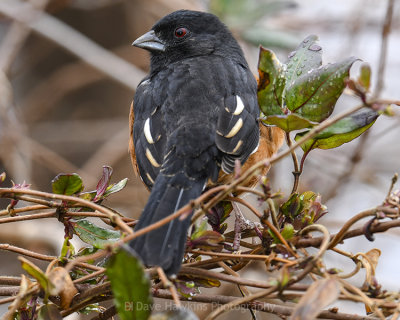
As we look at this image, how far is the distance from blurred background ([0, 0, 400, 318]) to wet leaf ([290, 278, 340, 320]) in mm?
2754

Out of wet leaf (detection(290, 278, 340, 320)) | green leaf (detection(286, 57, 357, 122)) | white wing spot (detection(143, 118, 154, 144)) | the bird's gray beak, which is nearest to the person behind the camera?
wet leaf (detection(290, 278, 340, 320))

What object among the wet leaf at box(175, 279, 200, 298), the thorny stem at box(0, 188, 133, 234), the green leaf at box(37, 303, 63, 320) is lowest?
the green leaf at box(37, 303, 63, 320)

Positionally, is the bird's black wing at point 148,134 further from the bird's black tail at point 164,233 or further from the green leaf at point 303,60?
the green leaf at point 303,60

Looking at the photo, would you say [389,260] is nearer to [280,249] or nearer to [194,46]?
[194,46]

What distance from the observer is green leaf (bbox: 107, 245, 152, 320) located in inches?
41.1

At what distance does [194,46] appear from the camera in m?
2.67

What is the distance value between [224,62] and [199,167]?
29.5 inches

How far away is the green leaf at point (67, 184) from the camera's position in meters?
1.42

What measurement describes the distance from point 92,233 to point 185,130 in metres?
0.56

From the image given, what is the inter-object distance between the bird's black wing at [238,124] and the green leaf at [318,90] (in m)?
0.45

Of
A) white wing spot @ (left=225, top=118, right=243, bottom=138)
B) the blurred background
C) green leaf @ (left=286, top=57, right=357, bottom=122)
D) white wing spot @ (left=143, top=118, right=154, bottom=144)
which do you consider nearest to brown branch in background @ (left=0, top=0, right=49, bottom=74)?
the blurred background

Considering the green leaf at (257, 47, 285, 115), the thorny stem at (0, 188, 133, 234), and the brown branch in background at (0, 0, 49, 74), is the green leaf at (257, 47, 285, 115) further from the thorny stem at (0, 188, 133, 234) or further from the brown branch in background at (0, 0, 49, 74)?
the brown branch in background at (0, 0, 49, 74)

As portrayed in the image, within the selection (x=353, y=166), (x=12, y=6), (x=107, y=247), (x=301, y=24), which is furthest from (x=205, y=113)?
(x=301, y=24)

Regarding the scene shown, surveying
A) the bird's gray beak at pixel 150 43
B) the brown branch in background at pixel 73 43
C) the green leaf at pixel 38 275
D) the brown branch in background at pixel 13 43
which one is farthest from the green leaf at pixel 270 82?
the brown branch in background at pixel 13 43
